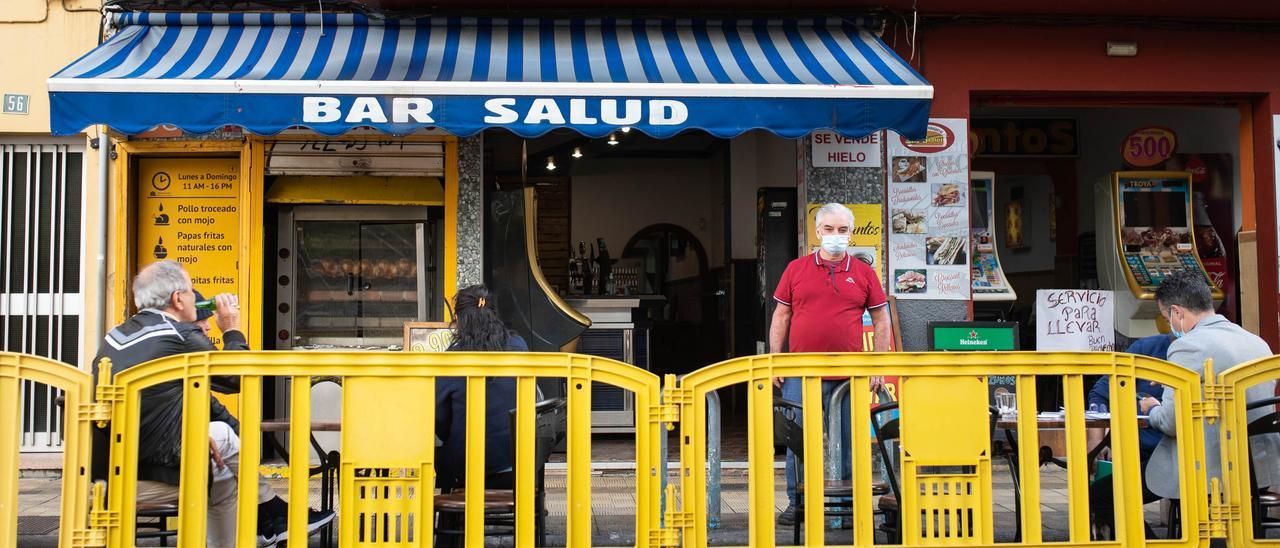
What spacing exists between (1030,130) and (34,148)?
8.77m

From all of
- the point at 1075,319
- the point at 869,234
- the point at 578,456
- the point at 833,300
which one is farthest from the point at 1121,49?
the point at 578,456

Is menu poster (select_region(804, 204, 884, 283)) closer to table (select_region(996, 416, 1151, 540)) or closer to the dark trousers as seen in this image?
table (select_region(996, 416, 1151, 540))

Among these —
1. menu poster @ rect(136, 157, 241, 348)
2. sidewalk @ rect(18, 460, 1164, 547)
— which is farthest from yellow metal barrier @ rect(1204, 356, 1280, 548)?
menu poster @ rect(136, 157, 241, 348)

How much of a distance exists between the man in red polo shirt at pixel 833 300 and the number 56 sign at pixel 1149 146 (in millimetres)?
4465

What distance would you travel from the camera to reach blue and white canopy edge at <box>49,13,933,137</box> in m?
5.70

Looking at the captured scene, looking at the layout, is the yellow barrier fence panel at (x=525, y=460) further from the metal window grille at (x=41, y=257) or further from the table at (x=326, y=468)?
the metal window grille at (x=41, y=257)

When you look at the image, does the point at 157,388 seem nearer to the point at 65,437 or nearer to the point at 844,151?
the point at 65,437

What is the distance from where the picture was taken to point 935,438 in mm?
4047

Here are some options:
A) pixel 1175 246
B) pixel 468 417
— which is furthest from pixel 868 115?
pixel 1175 246

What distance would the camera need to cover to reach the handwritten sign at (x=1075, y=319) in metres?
7.34

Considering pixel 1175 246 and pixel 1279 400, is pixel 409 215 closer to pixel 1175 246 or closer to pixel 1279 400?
pixel 1279 400

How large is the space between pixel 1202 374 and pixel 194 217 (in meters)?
6.47

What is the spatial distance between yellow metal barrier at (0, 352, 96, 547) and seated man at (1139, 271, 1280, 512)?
4378 millimetres

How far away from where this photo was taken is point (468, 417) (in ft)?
13.0
